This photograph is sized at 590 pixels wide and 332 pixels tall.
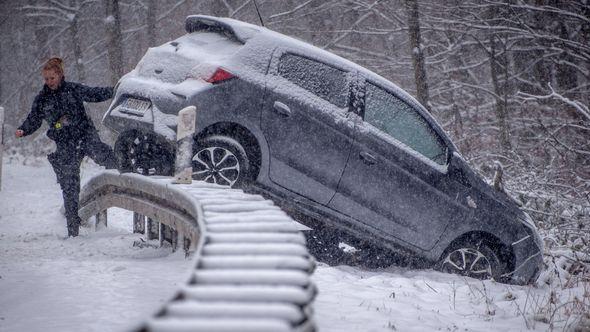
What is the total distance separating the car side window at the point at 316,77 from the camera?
530cm

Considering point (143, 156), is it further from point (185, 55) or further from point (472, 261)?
point (472, 261)

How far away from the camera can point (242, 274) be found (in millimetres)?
1997

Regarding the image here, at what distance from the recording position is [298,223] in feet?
19.0

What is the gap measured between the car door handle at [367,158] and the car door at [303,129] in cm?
A: 16

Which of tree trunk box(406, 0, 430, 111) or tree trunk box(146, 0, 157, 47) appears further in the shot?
tree trunk box(146, 0, 157, 47)

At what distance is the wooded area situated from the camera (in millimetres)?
8164

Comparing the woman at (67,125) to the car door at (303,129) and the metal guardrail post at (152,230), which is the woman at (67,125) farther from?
the car door at (303,129)

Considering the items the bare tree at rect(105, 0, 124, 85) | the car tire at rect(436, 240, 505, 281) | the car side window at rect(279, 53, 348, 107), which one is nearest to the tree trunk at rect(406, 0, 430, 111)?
the car tire at rect(436, 240, 505, 281)

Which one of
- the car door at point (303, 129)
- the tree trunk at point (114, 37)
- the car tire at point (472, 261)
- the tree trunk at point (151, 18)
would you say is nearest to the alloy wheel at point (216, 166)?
the car door at point (303, 129)

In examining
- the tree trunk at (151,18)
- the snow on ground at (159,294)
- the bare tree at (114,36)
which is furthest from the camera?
the tree trunk at (151,18)

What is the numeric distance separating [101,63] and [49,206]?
1866cm

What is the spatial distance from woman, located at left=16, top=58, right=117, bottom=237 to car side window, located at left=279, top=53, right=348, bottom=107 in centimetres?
213

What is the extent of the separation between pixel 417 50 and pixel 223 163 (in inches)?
272

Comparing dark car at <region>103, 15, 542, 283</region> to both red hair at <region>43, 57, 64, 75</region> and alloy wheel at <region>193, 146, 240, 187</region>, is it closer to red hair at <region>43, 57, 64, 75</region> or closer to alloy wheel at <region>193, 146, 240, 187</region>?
alloy wheel at <region>193, 146, 240, 187</region>
